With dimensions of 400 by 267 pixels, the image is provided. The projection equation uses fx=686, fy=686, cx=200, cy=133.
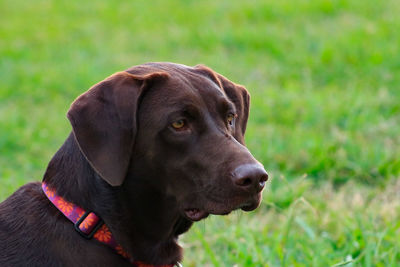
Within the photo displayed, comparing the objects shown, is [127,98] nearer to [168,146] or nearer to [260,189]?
[168,146]

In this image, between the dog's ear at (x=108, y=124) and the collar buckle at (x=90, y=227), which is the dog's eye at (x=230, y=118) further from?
the collar buckle at (x=90, y=227)

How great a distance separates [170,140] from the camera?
3104 millimetres

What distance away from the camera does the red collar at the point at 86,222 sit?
3.03 meters

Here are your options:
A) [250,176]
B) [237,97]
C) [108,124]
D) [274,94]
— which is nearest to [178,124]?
[108,124]

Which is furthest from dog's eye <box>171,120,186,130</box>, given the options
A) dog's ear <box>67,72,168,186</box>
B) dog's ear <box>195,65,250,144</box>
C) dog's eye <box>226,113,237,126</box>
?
dog's ear <box>195,65,250,144</box>

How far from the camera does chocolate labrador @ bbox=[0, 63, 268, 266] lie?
298 cm

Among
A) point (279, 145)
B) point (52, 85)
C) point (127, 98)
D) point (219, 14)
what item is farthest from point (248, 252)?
point (219, 14)

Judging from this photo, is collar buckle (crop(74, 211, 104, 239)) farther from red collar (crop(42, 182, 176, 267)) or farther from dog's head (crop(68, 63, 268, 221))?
dog's head (crop(68, 63, 268, 221))

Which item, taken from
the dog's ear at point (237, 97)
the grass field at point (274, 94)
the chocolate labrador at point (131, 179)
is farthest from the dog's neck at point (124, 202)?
the grass field at point (274, 94)

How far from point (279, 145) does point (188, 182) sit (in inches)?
120

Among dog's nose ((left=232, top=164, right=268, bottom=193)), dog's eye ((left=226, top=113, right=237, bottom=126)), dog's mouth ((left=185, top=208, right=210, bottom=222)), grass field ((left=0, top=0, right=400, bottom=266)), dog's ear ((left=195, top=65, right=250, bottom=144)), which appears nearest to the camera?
dog's nose ((left=232, top=164, right=268, bottom=193))

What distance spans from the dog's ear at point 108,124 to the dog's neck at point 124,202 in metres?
0.15

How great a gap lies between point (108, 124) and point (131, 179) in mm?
288

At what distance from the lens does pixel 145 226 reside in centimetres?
318
